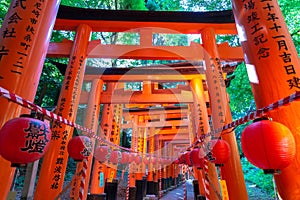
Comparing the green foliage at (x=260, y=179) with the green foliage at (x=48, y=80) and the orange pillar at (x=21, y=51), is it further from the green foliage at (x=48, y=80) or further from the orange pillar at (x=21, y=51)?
the green foliage at (x=48, y=80)

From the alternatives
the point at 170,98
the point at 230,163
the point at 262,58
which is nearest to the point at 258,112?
the point at 262,58

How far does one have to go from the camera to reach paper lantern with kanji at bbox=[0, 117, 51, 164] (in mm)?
1778

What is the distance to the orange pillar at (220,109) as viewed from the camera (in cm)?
437

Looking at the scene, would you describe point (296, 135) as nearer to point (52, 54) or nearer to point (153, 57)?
Result: point (153, 57)

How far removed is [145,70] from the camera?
8.48 meters

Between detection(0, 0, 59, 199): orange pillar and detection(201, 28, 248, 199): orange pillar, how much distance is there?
155 inches

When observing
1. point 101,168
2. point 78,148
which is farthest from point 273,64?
point 101,168

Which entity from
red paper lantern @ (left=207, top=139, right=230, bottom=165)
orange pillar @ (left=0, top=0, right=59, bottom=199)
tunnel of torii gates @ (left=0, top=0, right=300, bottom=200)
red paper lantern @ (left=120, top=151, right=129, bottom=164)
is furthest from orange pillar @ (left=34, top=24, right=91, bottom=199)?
red paper lantern @ (left=207, top=139, right=230, bottom=165)

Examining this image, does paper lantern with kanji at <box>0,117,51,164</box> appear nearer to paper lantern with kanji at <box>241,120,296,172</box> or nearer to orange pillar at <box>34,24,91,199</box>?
paper lantern with kanji at <box>241,120,296,172</box>

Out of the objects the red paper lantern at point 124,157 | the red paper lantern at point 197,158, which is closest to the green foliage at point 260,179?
the red paper lantern at point 124,157

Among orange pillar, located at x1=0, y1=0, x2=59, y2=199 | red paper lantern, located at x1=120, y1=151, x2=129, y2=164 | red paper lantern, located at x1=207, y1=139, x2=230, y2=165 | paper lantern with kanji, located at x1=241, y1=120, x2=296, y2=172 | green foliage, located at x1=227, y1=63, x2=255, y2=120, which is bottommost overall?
paper lantern with kanji, located at x1=241, y1=120, x2=296, y2=172

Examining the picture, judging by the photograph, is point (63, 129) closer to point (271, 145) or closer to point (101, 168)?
point (101, 168)

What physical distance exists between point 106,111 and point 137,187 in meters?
5.62

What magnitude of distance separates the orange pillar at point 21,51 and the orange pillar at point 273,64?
2.77 meters
